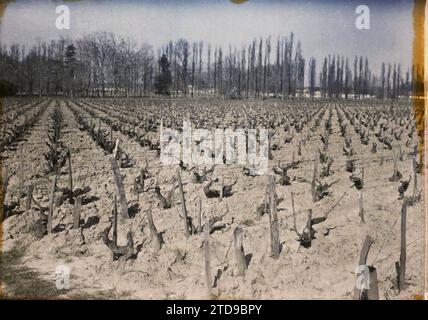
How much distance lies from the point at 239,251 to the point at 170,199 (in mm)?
1785

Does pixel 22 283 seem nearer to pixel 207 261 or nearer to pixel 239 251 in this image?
pixel 207 261

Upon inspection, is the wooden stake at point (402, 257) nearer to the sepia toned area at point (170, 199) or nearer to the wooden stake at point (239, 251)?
the sepia toned area at point (170, 199)

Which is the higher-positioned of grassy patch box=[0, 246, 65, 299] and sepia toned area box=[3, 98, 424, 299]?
sepia toned area box=[3, 98, 424, 299]

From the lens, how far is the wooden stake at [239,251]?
14.9 ft

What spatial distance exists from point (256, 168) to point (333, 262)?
2750 mm

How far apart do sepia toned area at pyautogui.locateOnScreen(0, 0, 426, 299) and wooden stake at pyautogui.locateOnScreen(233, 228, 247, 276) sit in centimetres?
1

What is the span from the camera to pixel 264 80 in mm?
11867

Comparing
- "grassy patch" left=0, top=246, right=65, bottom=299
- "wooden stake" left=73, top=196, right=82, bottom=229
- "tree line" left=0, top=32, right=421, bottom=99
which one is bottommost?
"grassy patch" left=0, top=246, right=65, bottom=299

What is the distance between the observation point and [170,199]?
611 cm

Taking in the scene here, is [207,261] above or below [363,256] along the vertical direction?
below

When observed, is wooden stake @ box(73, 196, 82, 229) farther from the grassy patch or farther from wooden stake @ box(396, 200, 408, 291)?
wooden stake @ box(396, 200, 408, 291)

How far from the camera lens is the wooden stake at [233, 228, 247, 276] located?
14.9ft

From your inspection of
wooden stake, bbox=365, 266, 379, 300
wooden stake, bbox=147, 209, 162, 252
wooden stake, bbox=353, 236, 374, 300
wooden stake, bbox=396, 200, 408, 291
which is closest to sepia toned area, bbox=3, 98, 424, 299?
Result: wooden stake, bbox=147, 209, 162, 252

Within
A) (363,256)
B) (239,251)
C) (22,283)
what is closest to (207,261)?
(239,251)
